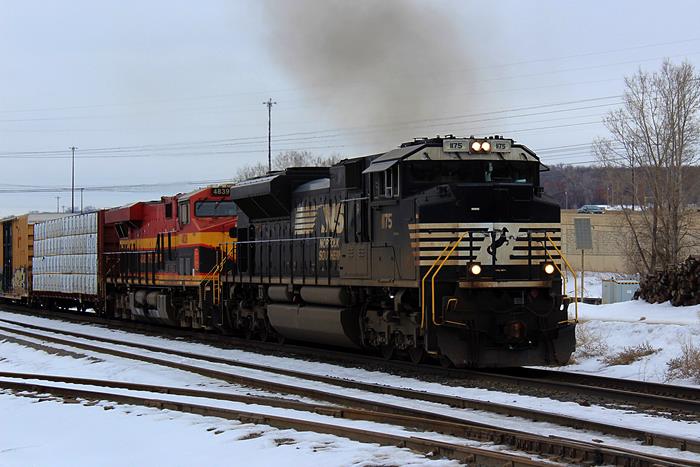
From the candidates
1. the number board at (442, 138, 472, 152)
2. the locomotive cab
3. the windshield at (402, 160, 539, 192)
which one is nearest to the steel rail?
the locomotive cab

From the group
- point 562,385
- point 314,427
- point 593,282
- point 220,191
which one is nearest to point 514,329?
point 562,385

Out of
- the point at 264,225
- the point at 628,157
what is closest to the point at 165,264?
the point at 264,225

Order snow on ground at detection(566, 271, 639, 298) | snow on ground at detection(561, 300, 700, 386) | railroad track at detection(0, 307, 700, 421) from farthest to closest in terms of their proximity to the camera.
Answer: snow on ground at detection(566, 271, 639, 298)
snow on ground at detection(561, 300, 700, 386)
railroad track at detection(0, 307, 700, 421)

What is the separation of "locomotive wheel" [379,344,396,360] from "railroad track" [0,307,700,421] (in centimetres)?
14

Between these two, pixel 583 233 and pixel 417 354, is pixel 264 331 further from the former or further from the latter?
pixel 583 233

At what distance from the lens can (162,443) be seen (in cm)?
883

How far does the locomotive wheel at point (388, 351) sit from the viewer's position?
15016 mm

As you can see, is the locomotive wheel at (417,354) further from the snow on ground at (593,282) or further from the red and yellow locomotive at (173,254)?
the snow on ground at (593,282)

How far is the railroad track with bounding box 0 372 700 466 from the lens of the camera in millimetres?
7164

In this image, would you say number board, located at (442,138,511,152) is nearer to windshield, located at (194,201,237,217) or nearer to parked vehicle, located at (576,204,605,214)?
windshield, located at (194,201,237,217)

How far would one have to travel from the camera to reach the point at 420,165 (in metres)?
13.7

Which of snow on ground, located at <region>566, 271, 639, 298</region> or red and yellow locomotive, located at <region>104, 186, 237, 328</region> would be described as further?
snow on ground, located at <region>566, 271, 639, 298</region>

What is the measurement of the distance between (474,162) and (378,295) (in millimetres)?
2663

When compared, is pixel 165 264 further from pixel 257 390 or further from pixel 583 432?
pixel 583 432
